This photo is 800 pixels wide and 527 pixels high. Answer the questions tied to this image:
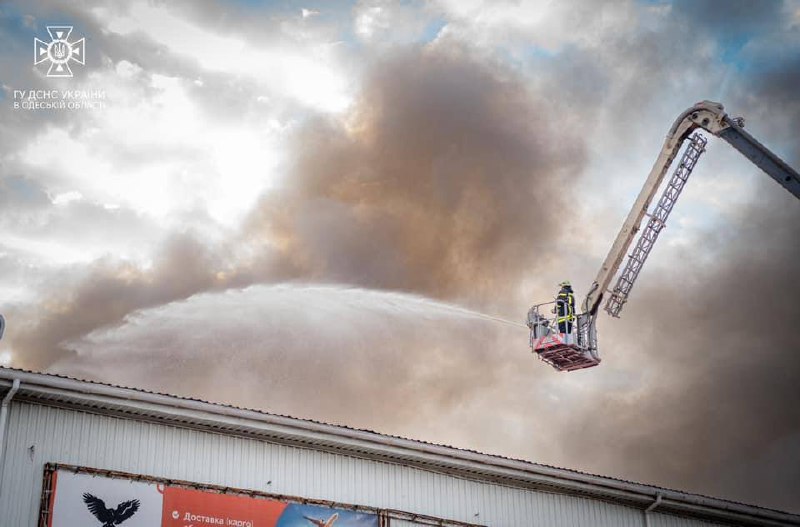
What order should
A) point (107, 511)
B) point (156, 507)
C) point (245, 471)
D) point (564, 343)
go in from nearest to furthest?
1. point (107, 511)
2. point (156, 507)
3. point (245, 471)
4. point (564, 343)

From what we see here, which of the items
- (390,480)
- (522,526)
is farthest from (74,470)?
(522,526)

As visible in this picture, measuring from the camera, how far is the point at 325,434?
112 feet

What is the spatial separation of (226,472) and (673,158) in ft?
103

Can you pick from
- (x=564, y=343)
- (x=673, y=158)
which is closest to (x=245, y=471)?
(x=564, y=343)

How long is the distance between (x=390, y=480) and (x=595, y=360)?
18314 millimetres

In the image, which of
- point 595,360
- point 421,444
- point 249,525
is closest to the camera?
point 249,525

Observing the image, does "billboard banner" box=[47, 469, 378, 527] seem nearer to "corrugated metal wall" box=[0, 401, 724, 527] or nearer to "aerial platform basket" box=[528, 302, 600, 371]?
"corrugated metal wall" box=[0, 401, 724, 527]

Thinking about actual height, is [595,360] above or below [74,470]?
above

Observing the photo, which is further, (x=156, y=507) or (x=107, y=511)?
(x=156, y=507)

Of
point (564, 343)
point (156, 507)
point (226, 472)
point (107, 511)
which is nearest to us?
point (107, 511)

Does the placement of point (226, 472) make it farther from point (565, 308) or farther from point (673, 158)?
point (673, 158)

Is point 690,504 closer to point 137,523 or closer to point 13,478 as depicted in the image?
point 137,523

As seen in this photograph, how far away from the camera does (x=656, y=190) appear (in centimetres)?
5322

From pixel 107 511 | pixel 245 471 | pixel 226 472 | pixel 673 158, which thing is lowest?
pixel 107 511
